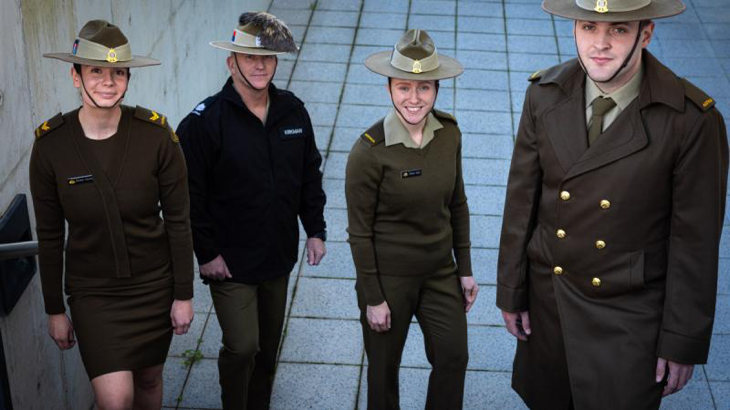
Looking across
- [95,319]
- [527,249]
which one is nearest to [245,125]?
[95,319]

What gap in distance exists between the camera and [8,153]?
147 inches

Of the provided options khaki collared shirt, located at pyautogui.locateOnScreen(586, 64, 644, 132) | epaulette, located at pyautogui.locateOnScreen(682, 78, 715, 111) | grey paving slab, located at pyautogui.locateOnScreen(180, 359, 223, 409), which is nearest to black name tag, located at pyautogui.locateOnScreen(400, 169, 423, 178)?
khaki collared shirt, located at pyautogui.locateOnScreen(586, 64, 644, 132)

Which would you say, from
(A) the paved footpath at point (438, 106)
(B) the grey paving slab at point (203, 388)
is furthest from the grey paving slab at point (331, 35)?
(B) the grey paving slab at point (203, 388)

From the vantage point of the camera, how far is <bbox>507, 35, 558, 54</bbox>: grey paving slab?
9.44 meters

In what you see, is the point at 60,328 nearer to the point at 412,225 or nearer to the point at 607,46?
the point at 412,225

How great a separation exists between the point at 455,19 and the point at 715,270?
7.02m

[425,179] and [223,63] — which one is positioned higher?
[425,179]

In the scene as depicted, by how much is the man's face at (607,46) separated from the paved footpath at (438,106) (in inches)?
85.4

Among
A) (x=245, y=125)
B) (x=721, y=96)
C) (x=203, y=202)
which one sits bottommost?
(x=721, y=96)

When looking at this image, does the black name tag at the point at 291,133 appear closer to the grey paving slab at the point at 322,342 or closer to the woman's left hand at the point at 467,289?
the woman's left hand at the point at 467,289

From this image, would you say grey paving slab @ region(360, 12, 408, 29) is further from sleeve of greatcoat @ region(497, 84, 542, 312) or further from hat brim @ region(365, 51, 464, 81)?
sleeve of greatcoat @ region(497, 84, 542, 312)

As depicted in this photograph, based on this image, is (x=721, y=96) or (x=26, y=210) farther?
(x=721, y=96)

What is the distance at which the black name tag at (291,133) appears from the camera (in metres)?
4.32

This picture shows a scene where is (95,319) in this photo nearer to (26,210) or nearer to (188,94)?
(26,210)
